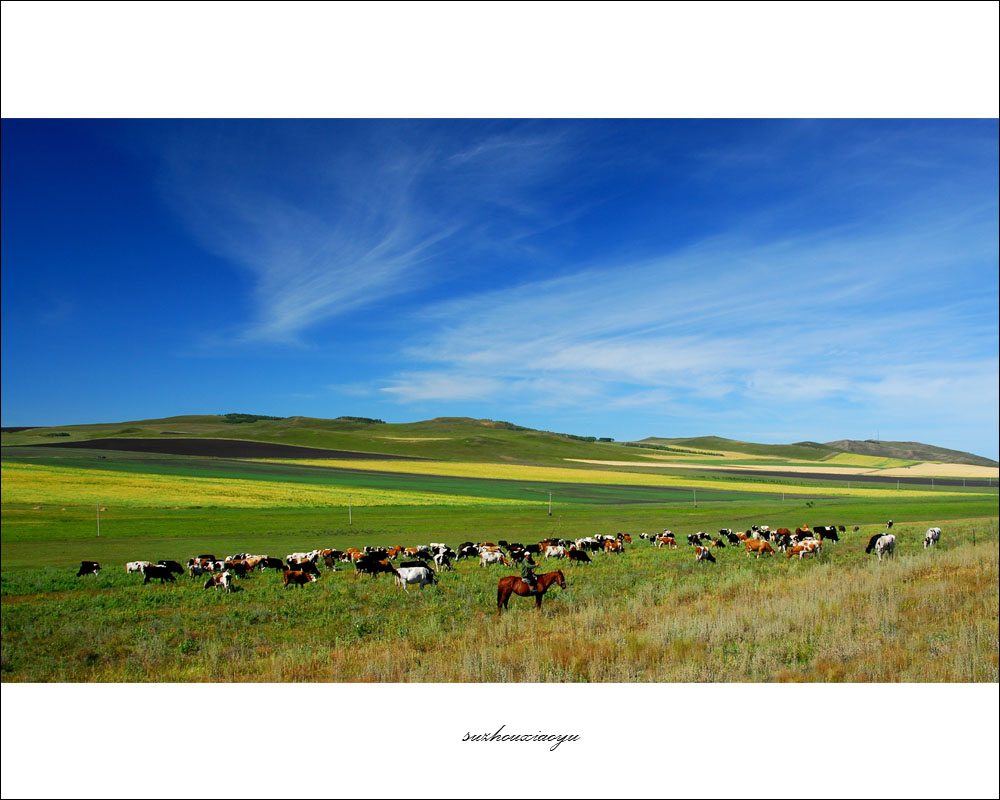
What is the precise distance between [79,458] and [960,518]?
553 inches

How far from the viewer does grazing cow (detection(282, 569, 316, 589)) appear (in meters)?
6.21

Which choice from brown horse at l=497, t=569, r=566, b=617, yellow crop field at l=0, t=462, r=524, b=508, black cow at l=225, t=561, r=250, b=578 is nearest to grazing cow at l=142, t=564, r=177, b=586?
black cow at l=225, t=561, r=250, b=578

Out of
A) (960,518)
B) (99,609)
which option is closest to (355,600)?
(99,609)

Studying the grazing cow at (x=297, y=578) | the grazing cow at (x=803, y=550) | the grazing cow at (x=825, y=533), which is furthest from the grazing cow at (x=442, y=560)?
the grazing cow at (x=825, y=533)

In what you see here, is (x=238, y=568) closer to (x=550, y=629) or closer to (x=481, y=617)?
(x=481, y=617)

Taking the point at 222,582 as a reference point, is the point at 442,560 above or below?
above

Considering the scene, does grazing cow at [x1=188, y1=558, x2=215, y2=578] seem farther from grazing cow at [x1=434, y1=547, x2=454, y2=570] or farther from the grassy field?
grazing cow at [x1=434, y1=547, x2=454, y2=570]

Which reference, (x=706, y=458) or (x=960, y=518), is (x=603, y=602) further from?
(x=960, y=518)

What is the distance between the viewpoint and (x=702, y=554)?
22.0 ft

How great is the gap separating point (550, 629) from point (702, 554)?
8.01 ft

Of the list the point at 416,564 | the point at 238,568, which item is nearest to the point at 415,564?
the point at 416,564

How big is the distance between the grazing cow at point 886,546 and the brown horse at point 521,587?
4837 millimetres

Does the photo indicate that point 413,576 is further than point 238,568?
No

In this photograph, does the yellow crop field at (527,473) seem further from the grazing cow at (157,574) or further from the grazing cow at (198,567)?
the grazing cow at (157,574)
